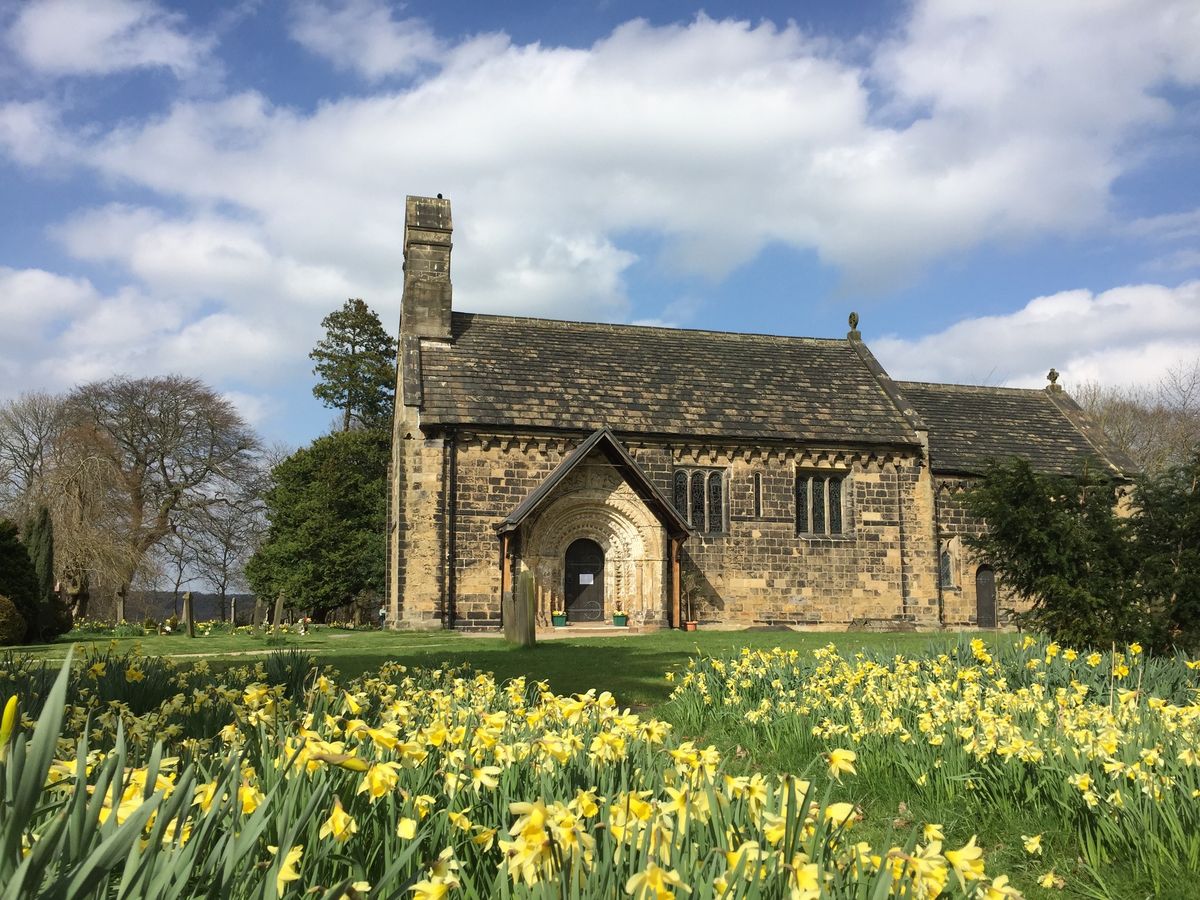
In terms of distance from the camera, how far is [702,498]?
26.2 meters

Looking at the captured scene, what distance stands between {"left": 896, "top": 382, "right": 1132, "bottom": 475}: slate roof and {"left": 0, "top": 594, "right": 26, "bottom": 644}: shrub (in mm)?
23443

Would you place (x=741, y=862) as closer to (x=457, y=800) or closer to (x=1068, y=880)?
(x=457, y=800)

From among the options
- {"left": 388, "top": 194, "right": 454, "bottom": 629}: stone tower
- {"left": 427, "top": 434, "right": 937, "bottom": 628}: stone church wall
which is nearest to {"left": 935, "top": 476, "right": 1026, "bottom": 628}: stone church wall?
{"left": 427, "top": 434, "right": 937, "bottom": 628}: stone church wall

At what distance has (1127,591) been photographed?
12180 mm

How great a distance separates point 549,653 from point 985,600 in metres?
18.2

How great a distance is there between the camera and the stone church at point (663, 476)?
78.3 ft

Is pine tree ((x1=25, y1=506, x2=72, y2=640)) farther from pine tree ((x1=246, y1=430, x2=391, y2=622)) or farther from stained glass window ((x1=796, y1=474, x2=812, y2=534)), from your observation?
stained glass window ((x1=796, y1=474, x2=812, y2=534))

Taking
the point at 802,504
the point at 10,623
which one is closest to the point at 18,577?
the point at 10,623

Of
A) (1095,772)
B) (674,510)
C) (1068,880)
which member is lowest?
(1068,880)

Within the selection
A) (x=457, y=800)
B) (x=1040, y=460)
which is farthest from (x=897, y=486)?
(x=457, y=800)

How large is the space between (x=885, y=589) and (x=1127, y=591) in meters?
14.8

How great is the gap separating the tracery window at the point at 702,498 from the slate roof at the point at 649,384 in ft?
3.95

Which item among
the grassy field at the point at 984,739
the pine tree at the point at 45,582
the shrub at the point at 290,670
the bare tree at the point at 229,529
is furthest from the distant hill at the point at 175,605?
the grassy field at the point at 984,739

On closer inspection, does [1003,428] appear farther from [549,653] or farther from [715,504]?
[549,653]
